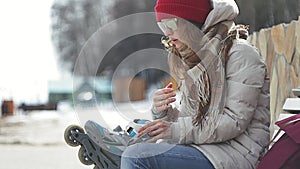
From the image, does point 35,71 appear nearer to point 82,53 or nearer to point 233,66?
point 82,53

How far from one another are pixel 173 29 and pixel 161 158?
0.30m

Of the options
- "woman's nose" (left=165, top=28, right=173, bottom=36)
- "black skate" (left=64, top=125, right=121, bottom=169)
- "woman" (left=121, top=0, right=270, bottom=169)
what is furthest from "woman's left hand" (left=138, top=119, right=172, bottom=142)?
"woman's nose" (left=165, top=28, right=173, bottom=36)

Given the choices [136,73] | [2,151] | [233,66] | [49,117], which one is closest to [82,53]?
[136,73]

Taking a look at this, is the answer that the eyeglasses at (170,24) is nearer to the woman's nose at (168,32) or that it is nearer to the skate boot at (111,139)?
the woman's nose at (168,32)

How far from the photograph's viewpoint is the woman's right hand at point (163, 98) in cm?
137

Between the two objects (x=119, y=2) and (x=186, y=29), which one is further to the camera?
(x=119, y=2)

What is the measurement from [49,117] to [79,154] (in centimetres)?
588

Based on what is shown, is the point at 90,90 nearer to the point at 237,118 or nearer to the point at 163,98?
the point at 163,98

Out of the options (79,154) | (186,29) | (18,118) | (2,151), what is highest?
(186,29)

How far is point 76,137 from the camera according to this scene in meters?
1.39

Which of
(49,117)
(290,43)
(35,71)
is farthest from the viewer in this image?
(49,117)

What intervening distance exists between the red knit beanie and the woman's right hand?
173mm


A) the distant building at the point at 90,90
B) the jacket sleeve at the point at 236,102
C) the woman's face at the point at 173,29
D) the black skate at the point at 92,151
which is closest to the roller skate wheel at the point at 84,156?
the black skate at the point at 92,151

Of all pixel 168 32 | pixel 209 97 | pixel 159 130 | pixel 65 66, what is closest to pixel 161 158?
pixel 159 130
